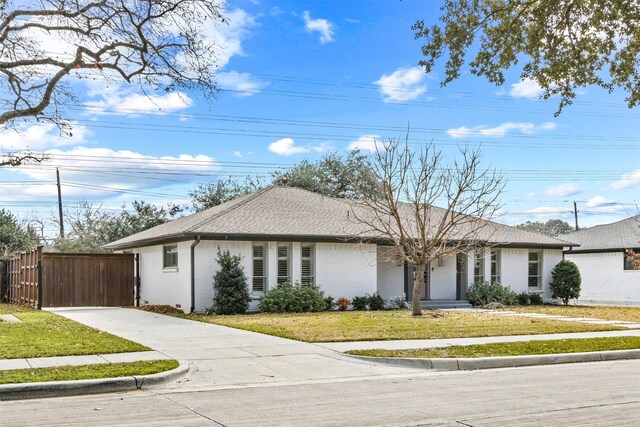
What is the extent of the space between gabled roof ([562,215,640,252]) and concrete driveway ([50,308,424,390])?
24868 mm

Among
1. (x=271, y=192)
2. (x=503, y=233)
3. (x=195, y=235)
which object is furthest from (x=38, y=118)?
(x=503, y=233)

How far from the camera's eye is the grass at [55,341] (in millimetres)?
12891

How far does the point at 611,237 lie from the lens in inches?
1487

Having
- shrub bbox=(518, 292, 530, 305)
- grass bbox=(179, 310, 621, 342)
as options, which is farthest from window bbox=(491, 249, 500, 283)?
grass bbox=(179, 310, 621, 342)

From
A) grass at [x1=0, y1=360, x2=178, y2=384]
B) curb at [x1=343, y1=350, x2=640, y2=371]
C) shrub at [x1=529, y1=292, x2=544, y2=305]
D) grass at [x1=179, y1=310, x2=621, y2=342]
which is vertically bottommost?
shrub at [x1=529, y1=292, x2=544, y2=305]

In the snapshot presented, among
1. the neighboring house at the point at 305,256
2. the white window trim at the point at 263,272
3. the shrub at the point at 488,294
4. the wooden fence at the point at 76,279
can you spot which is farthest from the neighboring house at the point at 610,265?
the wooden fence at the point at 76,279

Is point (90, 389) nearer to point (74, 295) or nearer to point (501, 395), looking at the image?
point (501, 395)

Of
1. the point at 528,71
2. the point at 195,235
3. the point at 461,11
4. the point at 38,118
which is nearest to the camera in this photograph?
the point at 461,11

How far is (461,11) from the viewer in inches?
399

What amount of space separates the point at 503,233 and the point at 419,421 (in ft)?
81.1

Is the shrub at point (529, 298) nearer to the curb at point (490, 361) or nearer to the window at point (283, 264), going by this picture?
the window at point (283, 264)

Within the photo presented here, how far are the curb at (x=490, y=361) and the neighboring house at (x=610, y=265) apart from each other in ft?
72.4

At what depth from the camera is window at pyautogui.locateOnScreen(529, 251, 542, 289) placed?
1261 inches

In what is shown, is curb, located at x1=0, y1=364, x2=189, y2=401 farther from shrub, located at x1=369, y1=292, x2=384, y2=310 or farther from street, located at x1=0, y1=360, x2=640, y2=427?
shrub, located at x1=369, y1=292, x2=384, y2=310
